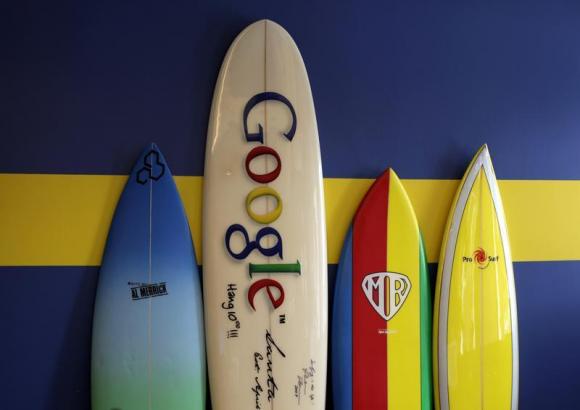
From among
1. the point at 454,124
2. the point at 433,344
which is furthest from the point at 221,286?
the point at 454,124

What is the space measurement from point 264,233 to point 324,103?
0.56m

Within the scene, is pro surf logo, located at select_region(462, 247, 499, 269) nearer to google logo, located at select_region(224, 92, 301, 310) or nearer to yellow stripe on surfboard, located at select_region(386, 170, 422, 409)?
yellow stripe on surfboard, located at select_region(386, 170, 422, 409)

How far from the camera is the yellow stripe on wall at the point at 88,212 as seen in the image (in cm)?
158

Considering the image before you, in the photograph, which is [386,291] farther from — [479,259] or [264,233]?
[264,233]

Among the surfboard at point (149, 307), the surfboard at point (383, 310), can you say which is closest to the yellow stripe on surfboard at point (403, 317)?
the surfboard at point (383, 310)

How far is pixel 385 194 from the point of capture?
67.1 inches

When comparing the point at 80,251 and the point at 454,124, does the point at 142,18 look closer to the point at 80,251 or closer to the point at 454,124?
the point at 80,251

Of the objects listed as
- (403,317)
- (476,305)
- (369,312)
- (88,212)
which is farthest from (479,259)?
(88,212)

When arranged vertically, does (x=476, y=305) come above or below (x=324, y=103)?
below

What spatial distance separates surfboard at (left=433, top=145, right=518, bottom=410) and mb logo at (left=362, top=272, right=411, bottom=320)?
6.0 inches

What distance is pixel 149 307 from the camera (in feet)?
5.10
